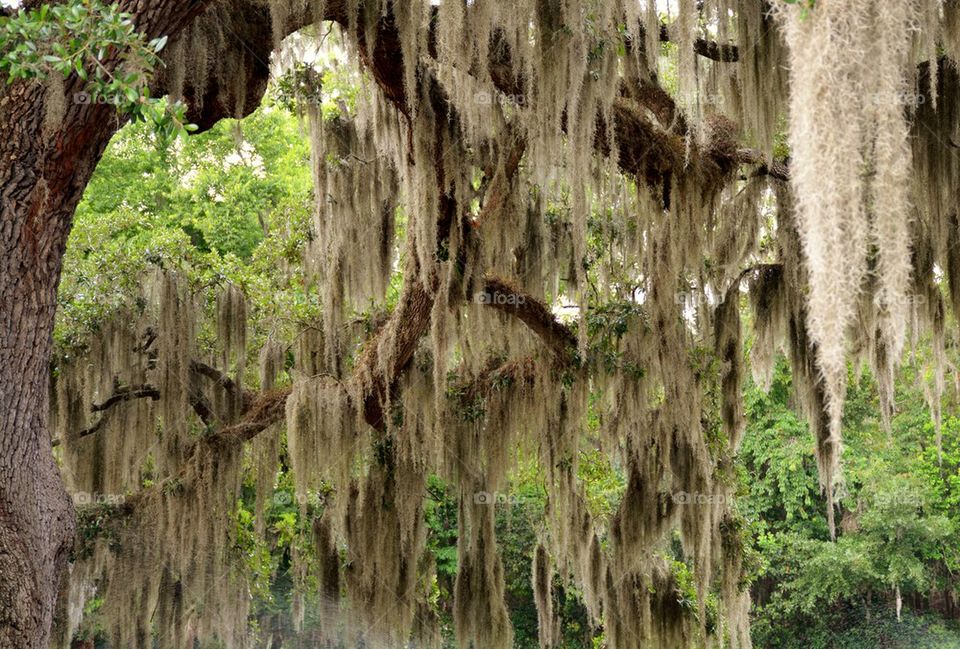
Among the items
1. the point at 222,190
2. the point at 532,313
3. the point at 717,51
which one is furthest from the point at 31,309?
the point at 222,190

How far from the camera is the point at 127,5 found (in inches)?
160

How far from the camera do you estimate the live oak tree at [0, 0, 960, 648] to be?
5527 mm

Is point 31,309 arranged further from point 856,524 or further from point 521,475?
point 856,524

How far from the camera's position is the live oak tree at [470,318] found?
5.53 metres

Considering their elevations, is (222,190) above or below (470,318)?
above

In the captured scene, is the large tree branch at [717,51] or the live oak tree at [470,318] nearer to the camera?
the live oak tree at [470,318]

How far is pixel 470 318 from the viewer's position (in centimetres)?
719

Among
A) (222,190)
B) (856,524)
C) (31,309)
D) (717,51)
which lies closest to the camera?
(31,309)

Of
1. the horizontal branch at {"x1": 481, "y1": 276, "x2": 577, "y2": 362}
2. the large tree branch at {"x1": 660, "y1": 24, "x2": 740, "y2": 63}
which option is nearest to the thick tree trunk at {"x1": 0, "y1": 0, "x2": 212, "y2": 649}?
the horizontal branch at {"x1": 481, "y1": 276, "x2": 577, "y2": 362}

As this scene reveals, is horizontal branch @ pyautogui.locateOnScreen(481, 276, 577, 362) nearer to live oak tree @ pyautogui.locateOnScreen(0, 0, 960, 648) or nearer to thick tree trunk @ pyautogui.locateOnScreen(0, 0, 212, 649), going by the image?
live oak tree @ pyautogui.locateOnScreen(0, 0, 960, 648)

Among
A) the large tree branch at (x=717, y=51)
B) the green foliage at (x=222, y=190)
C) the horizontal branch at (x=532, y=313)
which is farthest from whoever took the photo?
the green foliage at (x=222, y=190)

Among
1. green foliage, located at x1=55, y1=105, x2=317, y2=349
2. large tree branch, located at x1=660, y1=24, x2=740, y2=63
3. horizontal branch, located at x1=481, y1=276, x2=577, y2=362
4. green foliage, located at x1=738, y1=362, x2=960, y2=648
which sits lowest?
green foliage, located at x1=738, y1=362, x2=960, y2=648

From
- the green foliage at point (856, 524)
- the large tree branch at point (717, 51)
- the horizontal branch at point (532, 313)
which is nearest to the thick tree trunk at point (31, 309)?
the horizontal branch at point (532, 313)

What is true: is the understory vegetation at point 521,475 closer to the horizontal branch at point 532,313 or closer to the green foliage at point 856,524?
the green foliage at point 856,524
